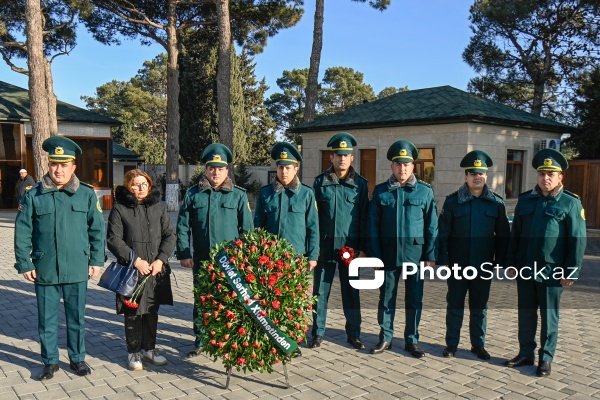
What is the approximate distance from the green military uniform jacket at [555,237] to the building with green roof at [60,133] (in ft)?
75.4

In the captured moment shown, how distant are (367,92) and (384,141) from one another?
49.0 meters

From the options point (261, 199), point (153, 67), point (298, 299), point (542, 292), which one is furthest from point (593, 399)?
point (153, 67)

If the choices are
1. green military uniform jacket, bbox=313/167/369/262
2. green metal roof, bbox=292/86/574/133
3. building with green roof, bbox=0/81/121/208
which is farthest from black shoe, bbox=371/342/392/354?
building with green roof, bbox=0/81/121/208

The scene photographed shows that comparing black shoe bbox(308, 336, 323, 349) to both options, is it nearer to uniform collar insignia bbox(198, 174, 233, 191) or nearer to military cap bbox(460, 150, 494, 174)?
uniform collar insignia bbox(198, 174, 233, 191)

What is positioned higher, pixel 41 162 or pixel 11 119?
pixel 11 119

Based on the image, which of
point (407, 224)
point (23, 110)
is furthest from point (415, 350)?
point (23, 110)

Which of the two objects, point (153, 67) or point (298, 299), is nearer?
point (298, 299)

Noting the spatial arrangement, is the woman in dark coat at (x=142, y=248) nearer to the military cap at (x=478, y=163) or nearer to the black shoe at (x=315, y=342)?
the black shoe at (x=315, y=342)

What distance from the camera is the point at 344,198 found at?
5312 millimetres

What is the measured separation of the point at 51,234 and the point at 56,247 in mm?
126

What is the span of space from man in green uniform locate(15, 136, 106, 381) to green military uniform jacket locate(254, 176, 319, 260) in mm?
1707

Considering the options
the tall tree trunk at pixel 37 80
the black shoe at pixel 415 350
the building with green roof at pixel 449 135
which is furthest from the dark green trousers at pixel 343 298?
the tall tree trunk at pixel 37 80

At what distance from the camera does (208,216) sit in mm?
4957

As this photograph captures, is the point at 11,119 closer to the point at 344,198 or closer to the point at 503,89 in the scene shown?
the point at 344,198
